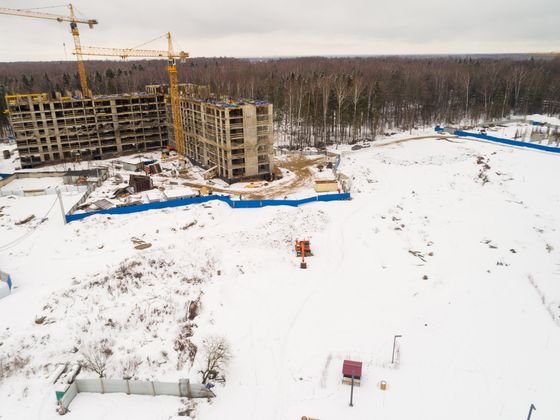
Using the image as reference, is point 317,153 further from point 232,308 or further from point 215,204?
point 232,308

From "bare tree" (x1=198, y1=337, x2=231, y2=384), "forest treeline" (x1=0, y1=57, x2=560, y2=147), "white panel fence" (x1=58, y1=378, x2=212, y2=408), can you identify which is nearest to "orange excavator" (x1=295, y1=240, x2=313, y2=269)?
"bare tree" (x1=198, y1=337, x2=231, y2=384)

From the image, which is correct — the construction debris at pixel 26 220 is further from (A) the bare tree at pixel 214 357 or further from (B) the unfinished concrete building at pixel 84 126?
(A) the bare tree at pixel 214 357

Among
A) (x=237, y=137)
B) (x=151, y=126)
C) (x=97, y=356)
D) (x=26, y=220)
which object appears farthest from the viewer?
(x=151, y=126)

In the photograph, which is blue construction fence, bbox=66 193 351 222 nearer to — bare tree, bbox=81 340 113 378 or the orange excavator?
the orange excavator

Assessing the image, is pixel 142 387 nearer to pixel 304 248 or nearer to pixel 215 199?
pixel 304 248

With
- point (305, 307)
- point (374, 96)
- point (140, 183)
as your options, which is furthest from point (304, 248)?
point (374, 96)

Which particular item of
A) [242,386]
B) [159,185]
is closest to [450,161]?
[159,185]

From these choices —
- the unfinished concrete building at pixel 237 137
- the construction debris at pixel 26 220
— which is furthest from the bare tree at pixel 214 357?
the unfinished concrete building at pixel 237 137
